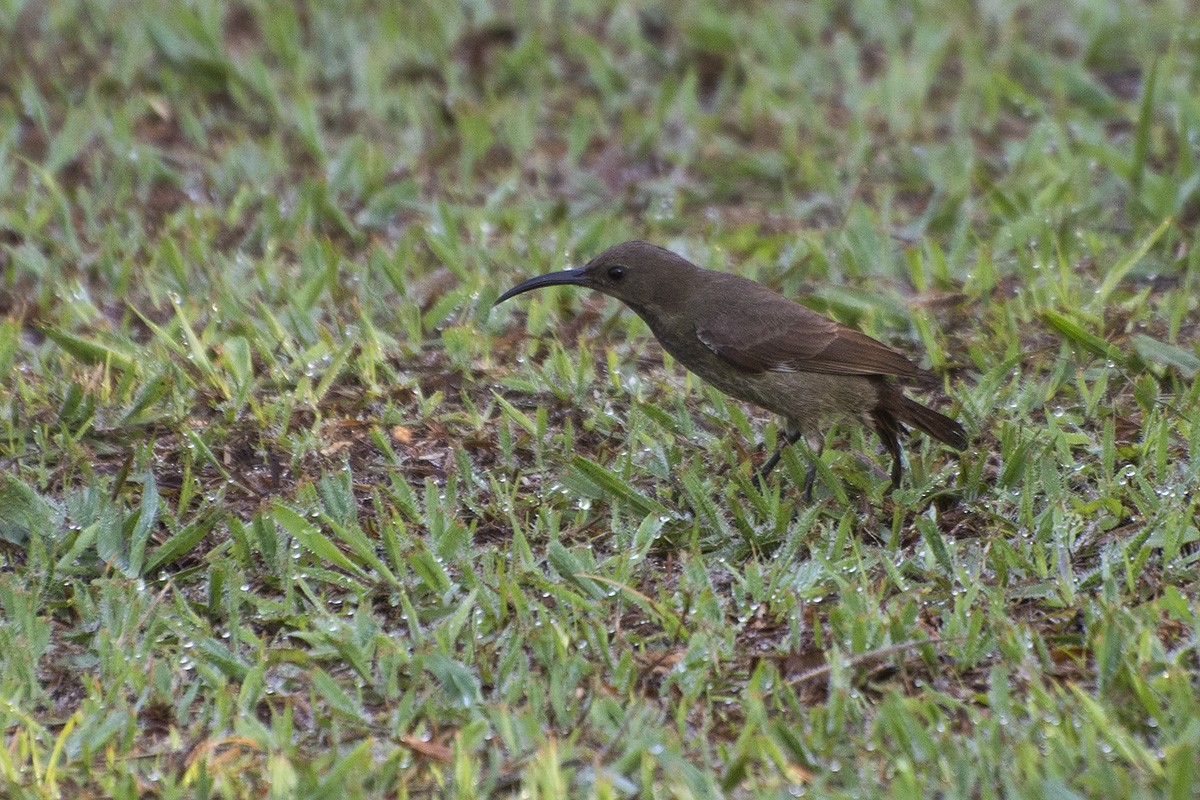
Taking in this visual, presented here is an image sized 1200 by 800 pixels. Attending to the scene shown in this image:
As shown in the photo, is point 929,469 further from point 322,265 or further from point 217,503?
point 322,265

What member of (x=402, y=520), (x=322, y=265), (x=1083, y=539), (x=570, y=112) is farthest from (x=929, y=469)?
(x=570, y=112)

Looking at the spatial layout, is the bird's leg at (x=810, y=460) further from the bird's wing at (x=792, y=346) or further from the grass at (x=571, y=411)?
the bird's wing at (x=792, y=346)

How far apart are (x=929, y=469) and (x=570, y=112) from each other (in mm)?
3465

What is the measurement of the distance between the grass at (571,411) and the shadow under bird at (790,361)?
17 centimetres

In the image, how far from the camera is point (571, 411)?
5.46 metres

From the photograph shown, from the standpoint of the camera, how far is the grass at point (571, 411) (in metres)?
3.85

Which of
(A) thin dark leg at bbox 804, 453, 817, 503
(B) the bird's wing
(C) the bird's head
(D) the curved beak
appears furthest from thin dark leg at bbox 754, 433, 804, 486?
(D) the curved beak

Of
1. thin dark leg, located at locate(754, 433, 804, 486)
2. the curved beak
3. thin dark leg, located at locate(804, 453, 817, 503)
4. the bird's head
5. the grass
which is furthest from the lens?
the curved beak

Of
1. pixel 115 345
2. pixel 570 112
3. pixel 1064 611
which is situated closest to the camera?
pixel 1064 611

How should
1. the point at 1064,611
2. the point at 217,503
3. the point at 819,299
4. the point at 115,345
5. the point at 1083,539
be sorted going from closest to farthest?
1. the point at 1064,611
2. the point at 1083,539
3. the point at 217,503
4. the point at 115,345
5. the point at 819,299

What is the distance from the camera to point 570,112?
25.7 ft

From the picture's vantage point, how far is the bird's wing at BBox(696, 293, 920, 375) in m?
5.08

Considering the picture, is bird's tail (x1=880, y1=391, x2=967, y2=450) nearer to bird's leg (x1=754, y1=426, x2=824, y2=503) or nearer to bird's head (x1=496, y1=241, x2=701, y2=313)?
bird's leg (x1=754, y1=426, x2=824, y2=503)

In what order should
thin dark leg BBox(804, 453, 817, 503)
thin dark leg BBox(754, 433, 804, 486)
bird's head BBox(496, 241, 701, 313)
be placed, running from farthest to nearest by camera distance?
bird's head BBox(496, 241, 701, 313)
thin dark leg BBox(754, 433, 804, 486)
thin dark leg BBox(804, 453, 817, 503)
